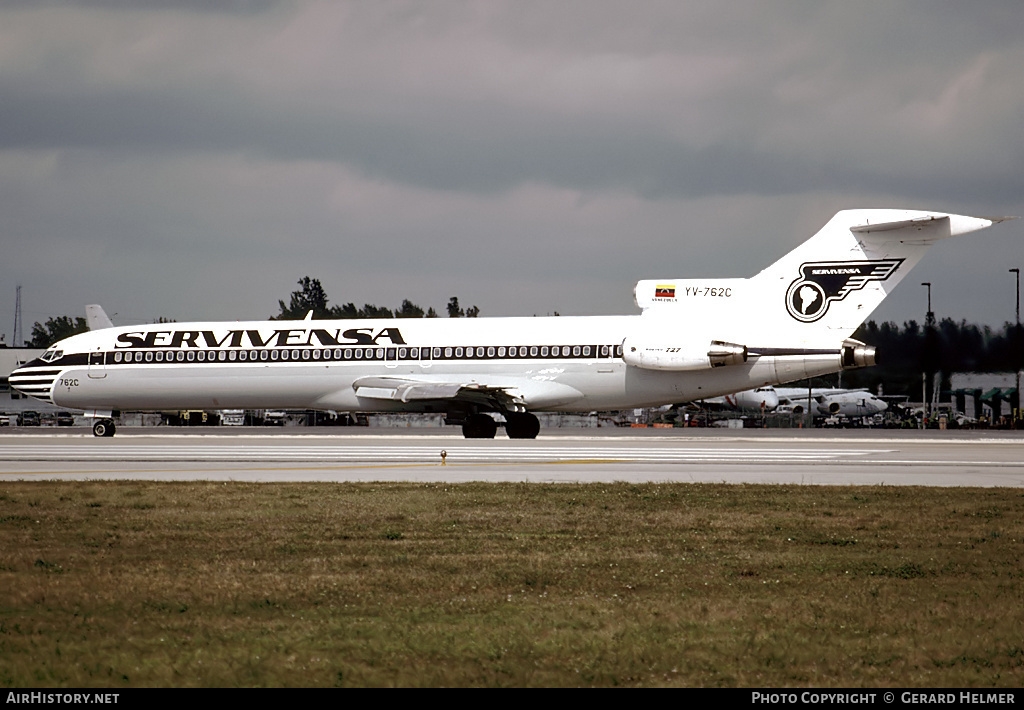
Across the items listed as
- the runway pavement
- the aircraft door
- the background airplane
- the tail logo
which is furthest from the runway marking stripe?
the background airplane

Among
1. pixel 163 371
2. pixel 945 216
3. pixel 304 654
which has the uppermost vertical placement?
pixel 945 216

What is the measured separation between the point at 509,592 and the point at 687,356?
80.2 feet

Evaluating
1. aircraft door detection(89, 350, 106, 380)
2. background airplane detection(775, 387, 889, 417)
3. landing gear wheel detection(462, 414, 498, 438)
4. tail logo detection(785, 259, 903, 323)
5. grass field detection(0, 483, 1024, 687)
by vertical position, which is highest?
tail logo detection(785, 259, 903, 323)

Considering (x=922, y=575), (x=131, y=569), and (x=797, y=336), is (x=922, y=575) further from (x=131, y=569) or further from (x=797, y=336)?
(x=797, y=336)

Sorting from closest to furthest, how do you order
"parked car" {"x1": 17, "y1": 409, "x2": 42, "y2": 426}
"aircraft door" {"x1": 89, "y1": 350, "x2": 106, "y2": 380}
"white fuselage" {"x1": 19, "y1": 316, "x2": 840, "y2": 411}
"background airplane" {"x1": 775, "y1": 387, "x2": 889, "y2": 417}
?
1. "white fuselage" {"x1": 19, "y1": 316, "x2": 840, "y2": 411}
2. "aircraft door" {"x1": 89, "y1": 350, "x2": 106, "y2": 380}
3. "parked car" {"x1": 17, "y1": 409, "x2": 42, "y2": 426}
4. "background airplane" {"x1": 775, "y1": 387, "x2": 889, "y2": 417}

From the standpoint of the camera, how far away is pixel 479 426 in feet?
117

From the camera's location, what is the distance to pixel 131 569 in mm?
9797

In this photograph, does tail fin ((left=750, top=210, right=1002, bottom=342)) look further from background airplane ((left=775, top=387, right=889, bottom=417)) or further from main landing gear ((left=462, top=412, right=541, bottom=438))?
background airplane ((left=775, top=387, right=889, bottom=417))

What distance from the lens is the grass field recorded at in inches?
262

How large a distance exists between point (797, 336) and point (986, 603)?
958 inches

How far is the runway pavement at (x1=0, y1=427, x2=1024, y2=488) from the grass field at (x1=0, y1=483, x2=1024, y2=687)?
445 cm

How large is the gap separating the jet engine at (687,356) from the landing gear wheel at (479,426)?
5.46 metres

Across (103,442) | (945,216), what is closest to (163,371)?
(103,442)

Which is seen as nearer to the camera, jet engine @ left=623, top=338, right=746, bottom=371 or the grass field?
the grass field
